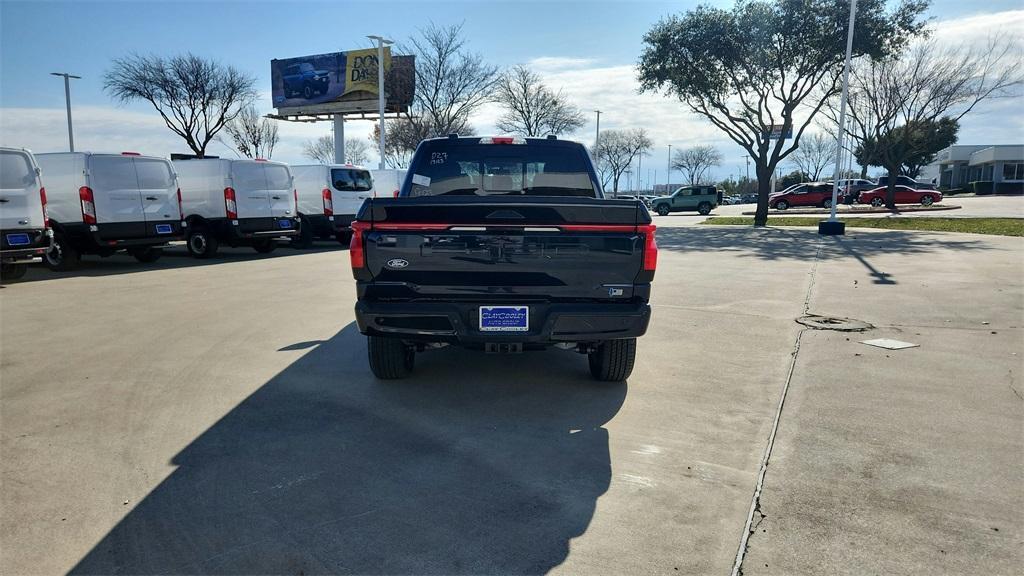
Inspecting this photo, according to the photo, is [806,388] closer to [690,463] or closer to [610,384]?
[610,384]

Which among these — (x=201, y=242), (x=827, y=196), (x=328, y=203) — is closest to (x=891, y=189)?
(x=827, y=196)

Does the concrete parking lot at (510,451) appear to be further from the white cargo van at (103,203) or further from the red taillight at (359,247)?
the white cargo van at (103,203)

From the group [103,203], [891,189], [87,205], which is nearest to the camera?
[87,205]

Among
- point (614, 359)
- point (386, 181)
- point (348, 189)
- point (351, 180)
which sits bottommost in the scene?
point (614, 359)

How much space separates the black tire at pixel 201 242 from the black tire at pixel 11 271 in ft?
12.2

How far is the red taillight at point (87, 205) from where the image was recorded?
37.1ft

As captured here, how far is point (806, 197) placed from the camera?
41.0 m

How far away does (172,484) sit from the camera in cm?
324

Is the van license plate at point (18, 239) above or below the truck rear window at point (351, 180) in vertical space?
below

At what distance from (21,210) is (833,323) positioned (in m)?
12.1

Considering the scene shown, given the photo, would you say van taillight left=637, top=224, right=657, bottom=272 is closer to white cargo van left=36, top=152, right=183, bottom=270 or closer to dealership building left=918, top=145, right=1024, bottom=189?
white cargo van left=36, top=152, right=183, bottom=270

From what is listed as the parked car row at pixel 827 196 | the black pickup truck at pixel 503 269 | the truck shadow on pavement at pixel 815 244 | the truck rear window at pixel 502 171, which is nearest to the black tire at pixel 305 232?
the truck shadow on pavement at pixel 815 244

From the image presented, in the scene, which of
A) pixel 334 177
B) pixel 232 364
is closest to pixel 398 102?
pixel 334 177

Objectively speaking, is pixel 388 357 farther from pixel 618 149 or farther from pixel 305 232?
pixel 618 149
